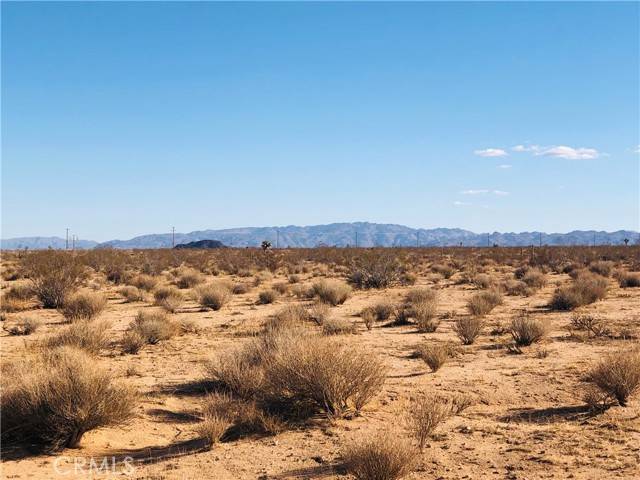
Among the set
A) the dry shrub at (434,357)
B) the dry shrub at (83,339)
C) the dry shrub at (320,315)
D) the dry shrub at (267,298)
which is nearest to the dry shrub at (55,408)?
the dry shrub at (83,339)

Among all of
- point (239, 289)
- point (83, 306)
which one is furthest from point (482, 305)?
point (83, 306)

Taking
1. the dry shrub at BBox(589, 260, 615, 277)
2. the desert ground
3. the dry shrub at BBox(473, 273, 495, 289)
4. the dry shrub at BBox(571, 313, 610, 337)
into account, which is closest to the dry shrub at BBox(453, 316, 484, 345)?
the desert ground

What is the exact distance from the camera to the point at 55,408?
716 centimetres

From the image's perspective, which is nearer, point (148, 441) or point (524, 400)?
point (148, 441)

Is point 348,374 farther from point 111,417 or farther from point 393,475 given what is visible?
point 111,417

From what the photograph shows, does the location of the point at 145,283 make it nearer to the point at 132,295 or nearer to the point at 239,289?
the point at 132,295

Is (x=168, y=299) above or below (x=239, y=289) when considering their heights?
above

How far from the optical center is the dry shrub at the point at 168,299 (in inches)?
781

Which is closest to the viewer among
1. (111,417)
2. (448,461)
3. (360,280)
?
(448,461)

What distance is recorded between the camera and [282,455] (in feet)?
23.5

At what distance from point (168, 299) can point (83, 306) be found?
2.89 metres

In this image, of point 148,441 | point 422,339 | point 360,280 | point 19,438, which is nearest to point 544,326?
point 422,339

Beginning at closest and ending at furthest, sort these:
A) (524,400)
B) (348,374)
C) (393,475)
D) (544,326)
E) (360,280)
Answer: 1. (393,475)
2. (348,374)
3. (524,400)
4. (544,326)
5. (360,280)

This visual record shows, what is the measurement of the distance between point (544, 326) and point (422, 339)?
287 centimetres
